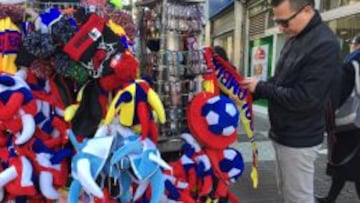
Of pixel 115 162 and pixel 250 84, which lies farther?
pixel 250 84

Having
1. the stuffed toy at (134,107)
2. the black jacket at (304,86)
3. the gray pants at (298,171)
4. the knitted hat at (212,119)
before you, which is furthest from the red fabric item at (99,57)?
the gray pants at (298,171)

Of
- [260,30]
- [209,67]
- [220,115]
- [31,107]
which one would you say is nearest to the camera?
[31,107]

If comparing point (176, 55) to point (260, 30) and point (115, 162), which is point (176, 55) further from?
point (260, 30)

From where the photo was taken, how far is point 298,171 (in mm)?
2664

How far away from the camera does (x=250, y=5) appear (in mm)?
12336

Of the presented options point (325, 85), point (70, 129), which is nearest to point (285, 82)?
point (325, 85)

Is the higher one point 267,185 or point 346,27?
point 346,27

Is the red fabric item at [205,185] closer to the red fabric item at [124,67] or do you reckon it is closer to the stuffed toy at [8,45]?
the red fabric item at [124,67]

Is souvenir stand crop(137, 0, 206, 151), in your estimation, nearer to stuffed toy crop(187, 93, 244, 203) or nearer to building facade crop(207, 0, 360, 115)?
stuffed toy crop(187, 93, 244, 203)

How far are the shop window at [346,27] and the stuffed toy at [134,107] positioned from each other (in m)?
5.47

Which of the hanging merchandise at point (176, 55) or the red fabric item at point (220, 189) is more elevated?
the hanging merchandise at point (176, 55)

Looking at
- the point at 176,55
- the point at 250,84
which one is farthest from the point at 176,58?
the point at 250,84

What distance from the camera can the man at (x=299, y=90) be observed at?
247 centimetres

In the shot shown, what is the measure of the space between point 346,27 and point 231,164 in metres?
5.61
